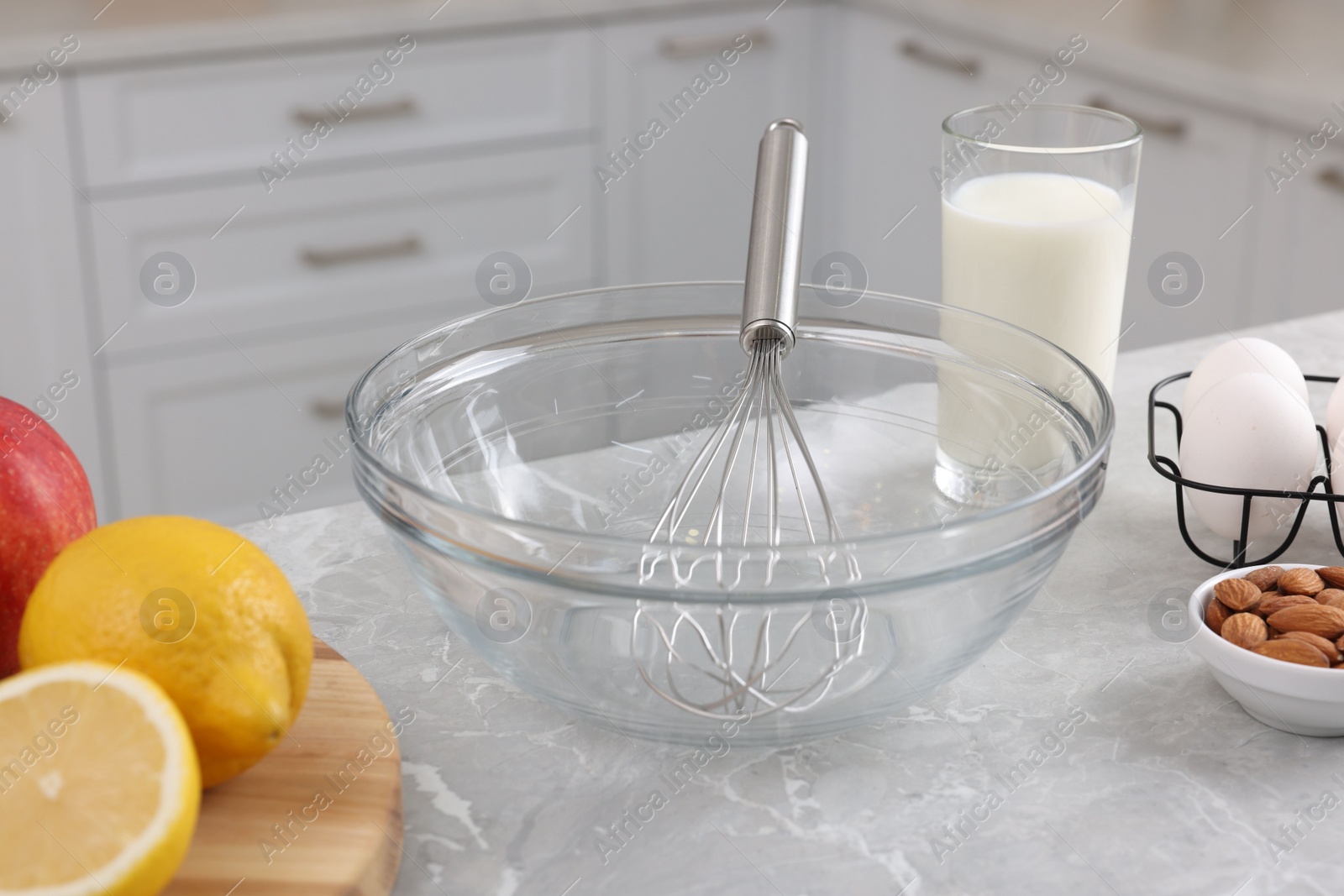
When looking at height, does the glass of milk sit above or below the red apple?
above

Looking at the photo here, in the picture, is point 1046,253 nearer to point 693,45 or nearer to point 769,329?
point 769,329

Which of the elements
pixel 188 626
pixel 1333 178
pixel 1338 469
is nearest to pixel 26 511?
pixel 188 626

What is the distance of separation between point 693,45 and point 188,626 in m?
1.48

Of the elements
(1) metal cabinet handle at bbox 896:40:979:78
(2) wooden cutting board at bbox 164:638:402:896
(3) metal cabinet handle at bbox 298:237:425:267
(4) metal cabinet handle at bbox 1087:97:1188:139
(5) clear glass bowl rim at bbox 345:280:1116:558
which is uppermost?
(1) metal cabinet handle at bbox 896:40:979:78

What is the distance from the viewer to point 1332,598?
1.68 feet

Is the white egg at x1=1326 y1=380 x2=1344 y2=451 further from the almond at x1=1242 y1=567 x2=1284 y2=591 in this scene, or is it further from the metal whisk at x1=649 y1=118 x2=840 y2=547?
the metal whisk at x1=649 y1=118 x2=840 y2=547

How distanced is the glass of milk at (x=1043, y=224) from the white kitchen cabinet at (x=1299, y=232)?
713 mm

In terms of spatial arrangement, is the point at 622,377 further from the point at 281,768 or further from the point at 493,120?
the point at 493,120

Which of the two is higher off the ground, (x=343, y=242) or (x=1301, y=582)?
(x=1301, y=582)

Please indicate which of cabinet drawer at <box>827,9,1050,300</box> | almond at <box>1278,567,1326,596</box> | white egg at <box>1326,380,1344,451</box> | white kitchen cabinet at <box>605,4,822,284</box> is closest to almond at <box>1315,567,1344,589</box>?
almond at <box>1278,567,1326,596</box>

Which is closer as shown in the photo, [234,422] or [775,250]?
[775,250]

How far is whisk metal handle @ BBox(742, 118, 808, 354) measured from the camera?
51cm

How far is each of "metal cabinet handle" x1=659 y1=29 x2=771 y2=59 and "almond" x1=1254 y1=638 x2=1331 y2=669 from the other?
1.42 metres

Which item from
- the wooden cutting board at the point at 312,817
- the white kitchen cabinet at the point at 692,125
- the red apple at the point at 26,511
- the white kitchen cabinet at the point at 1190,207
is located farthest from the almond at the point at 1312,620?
the white kitchen cabinet at the point at 692,125
